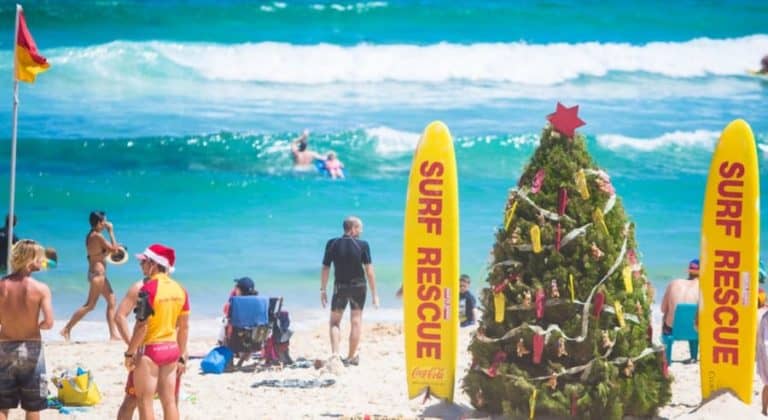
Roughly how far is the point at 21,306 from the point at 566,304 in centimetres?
332

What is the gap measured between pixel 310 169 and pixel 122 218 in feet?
11.1

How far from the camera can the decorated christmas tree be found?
9.51 m

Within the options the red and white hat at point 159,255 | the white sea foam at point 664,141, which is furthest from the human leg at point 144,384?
the white sea foam at point 664,141

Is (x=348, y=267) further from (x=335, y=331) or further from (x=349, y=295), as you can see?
(x=335, y=331)

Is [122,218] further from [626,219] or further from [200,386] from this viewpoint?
[626,219]

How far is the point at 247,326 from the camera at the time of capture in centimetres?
1245

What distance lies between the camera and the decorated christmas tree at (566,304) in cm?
951

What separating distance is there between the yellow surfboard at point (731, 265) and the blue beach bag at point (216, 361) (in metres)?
4.06

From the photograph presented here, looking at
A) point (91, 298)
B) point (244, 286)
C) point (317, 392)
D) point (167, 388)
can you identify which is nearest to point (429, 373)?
point (317, 392)

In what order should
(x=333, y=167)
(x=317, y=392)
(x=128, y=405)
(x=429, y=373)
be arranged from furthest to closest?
(x=333, y=167) < (x=317, y=392) < (x=429, y=373) < (x=128, y=405)

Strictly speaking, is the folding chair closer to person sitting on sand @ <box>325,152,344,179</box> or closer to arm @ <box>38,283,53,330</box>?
arm @ <box>38,283,53,330</box>

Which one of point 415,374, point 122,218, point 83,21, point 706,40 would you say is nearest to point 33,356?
point 415,374

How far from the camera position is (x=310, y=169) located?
77.4 ft

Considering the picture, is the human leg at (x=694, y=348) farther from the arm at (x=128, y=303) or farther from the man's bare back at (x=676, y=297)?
the arm at (x=128, y=303)
